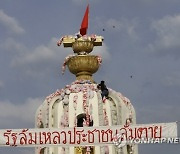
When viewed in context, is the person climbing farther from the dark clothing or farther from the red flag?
the red flag

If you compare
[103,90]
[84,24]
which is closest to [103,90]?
[103,90]

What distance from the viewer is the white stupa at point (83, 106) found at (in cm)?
1931

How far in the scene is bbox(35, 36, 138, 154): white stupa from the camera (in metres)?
19.3

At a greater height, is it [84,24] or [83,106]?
[84,24]

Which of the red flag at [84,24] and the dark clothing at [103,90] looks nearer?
the dark clothing at [103,90]

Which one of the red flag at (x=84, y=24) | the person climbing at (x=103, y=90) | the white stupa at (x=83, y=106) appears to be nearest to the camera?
the white stupa at (x=83, y=106)

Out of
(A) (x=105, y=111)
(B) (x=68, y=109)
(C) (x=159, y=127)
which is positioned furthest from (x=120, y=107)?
(C) (x=159, y=127)

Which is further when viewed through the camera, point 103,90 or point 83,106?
point 103,90

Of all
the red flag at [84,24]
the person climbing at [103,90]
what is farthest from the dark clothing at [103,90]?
the red flag at [84,24]

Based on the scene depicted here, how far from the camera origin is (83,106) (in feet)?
64.0

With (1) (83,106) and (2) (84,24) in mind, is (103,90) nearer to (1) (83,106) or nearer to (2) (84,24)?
(1) (83,106)

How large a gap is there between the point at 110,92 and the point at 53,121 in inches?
107

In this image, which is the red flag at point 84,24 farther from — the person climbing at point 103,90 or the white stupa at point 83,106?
the person climbing at point 103,90

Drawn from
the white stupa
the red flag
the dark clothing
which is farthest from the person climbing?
the red flag
